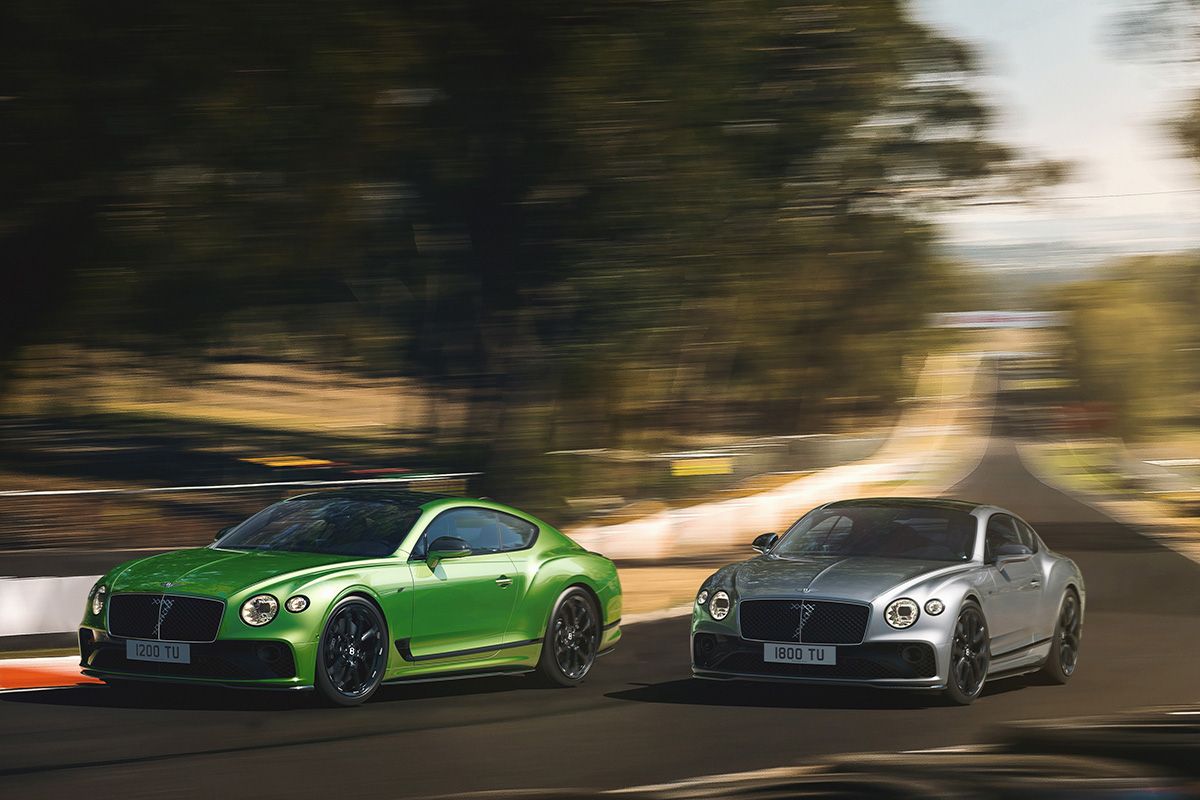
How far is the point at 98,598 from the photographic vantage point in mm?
10352

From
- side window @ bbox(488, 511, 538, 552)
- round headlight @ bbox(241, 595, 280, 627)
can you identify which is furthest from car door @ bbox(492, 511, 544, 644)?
round headlight @ bbox(241, 595, 280, 627)

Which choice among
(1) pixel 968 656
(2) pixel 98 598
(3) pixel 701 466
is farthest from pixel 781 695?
(3) pixel 701 466

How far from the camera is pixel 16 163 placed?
16.9 meters

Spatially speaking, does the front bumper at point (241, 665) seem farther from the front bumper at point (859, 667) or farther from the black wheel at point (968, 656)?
the black wheel at point (968, 656)

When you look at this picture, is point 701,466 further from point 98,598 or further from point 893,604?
point 98,598

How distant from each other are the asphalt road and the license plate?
11.2 inches

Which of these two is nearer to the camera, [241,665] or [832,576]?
[241,665]

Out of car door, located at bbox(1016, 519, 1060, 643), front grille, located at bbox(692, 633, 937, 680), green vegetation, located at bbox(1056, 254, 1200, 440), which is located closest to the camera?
front grille, located at bbox(692, 633, 937, 680)

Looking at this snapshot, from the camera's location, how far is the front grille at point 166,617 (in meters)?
9.94

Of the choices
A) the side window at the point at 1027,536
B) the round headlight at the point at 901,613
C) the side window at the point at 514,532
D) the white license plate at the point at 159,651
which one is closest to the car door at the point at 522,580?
the side window at the point at 514,532

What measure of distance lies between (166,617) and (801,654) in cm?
392

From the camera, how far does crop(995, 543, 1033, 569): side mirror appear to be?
11.6 metres

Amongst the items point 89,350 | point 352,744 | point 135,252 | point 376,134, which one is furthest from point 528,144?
point 352,744

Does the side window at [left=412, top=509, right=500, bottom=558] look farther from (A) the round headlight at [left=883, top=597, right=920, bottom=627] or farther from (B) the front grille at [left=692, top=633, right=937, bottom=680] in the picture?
(A) the round headlight at [left=883, top=597, right=920, bottom=627]
